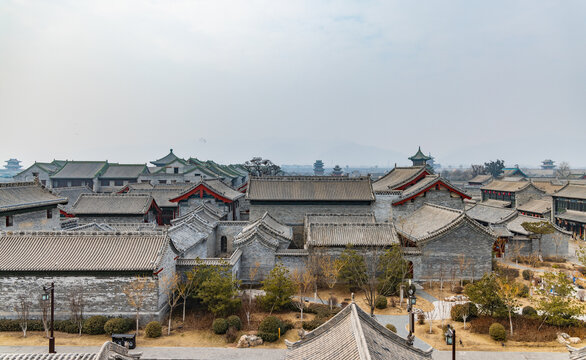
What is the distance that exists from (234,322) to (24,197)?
70.4ft

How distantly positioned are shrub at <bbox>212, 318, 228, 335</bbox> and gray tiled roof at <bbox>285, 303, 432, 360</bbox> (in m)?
9.68

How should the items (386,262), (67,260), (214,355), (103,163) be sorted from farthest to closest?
(103,163) → (386,262) → (67,260) → (214,355)

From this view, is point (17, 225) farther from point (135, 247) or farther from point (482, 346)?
point (482, 346)

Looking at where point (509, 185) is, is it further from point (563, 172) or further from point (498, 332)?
point (563, 172)

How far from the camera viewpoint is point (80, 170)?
73250 mm

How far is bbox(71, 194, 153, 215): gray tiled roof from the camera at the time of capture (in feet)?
128

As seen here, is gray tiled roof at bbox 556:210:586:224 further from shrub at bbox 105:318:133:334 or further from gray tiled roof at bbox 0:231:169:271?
shrub at bbox 105:318:133:334

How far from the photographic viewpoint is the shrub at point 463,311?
2041 centimetres

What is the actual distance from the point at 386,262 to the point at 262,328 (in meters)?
10.1

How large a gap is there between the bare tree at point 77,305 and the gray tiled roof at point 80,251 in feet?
4.44

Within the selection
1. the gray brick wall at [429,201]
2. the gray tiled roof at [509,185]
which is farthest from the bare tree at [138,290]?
the gray tiled roof at [509,185]

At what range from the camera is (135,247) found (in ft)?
69.2

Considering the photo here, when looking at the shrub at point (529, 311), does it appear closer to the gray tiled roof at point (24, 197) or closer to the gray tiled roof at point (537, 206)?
the gray tiled roof at point (24, 197)

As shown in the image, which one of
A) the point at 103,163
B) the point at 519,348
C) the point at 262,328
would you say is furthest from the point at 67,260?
the point at 103,163
